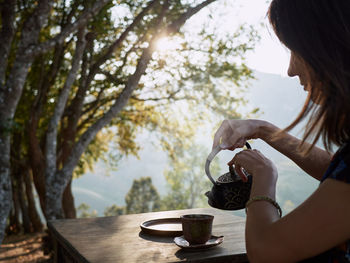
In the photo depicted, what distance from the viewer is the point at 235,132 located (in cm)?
155

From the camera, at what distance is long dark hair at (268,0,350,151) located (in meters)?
1.01

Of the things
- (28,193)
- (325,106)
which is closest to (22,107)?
(28,193)

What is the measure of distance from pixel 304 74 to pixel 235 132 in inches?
17.7

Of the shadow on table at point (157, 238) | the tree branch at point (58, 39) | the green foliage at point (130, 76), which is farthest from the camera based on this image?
the green foliage at point (130, 76)

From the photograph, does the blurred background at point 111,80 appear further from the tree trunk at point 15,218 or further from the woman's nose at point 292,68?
the woman's nose at point 292,68

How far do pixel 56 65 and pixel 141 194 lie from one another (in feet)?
62.0

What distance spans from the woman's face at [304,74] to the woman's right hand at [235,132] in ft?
1.28

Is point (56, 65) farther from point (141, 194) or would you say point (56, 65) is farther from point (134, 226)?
point (141, 194)

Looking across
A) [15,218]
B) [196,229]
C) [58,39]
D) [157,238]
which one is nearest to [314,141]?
[196,229]


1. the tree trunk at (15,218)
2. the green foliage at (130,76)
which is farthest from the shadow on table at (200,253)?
the tree trunk at (15,218)

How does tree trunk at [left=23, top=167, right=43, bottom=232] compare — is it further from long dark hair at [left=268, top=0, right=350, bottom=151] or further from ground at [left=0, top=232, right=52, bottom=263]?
long dark hair at [left=268, top=0, right=350, bottom=151]

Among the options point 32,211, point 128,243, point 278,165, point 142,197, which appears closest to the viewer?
point 128,243

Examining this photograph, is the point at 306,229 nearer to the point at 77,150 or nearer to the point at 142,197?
the point at 77,150

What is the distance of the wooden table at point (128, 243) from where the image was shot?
152 centimetres
